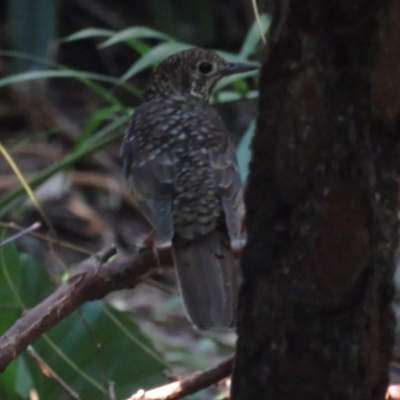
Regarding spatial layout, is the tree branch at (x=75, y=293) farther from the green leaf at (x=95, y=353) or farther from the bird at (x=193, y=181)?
the green leaf at (x=95, y=353)

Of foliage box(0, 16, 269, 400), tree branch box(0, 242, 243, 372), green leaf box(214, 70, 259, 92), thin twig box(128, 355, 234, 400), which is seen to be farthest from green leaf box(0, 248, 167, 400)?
green leaf box(214, 70, 259, 92)

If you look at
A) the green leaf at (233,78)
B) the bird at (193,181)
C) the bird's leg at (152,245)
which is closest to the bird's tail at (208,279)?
the bird at (193,181)

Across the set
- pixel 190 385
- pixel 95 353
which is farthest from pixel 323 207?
pixel 95 353

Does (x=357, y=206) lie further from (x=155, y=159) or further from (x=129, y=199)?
(x=129, y=199)

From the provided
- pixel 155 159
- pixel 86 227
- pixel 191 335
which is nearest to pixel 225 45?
pixel 86 227

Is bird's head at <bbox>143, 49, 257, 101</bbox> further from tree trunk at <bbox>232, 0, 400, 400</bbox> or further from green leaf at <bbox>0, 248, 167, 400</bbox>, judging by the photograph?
tree trunk at <bbox>232, 0, 400, 400</bbox>

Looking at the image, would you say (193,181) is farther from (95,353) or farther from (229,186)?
(95,353)
